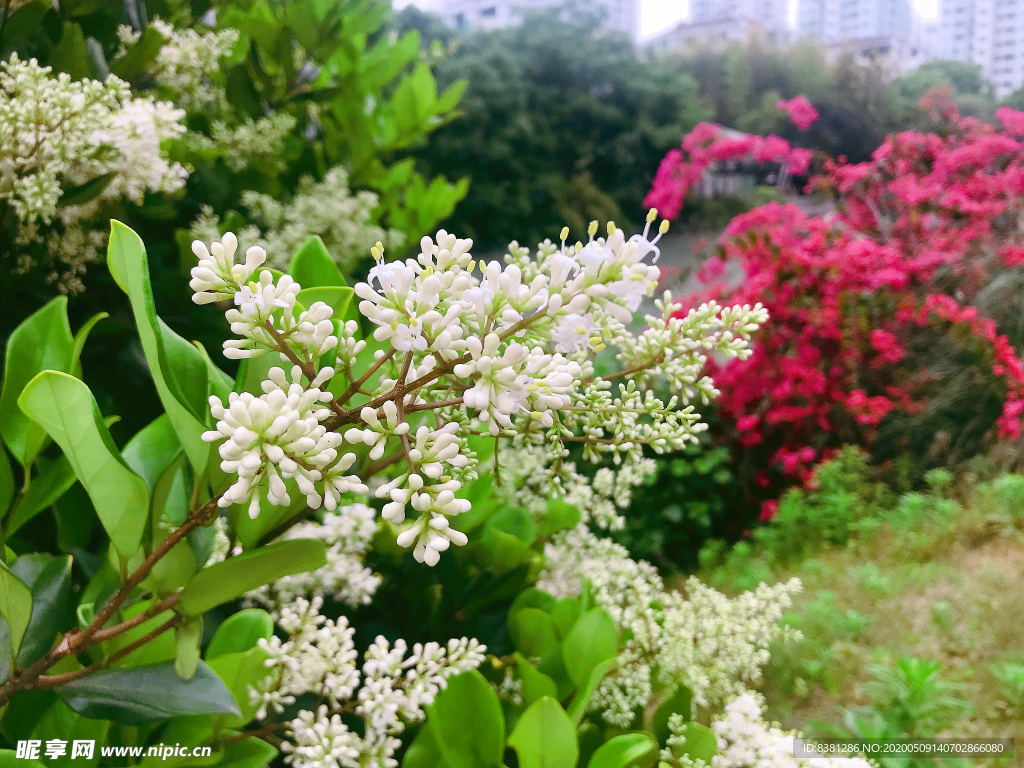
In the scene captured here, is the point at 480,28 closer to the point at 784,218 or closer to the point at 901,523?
the point at 784,218

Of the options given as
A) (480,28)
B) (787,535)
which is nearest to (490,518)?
(787,535)

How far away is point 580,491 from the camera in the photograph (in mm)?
718

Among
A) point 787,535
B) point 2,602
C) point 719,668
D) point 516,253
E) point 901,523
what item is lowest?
point 787,535

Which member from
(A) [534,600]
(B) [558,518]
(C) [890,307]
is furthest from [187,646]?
(C) [890,307]

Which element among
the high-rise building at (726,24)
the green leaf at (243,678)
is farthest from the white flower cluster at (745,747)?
the high-rise building at (726,24)

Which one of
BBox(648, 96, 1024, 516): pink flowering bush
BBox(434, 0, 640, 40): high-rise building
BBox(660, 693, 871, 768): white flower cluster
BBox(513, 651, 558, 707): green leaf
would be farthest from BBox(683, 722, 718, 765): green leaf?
BBox(434, 0, 640, 40): high-rise building

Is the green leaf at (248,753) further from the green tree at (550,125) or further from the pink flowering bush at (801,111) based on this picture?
the pink flowering bush at (801,111)

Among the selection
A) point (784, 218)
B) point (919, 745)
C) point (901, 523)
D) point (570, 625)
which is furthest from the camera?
point (784, 218)

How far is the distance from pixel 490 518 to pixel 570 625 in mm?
145

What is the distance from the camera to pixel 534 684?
22.9 inches

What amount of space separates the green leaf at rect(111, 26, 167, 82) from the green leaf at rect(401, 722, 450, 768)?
0.76 meters

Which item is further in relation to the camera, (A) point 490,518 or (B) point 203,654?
(A) point 490,518

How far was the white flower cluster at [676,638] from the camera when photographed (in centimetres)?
60

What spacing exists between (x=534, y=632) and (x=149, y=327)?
458 mm
